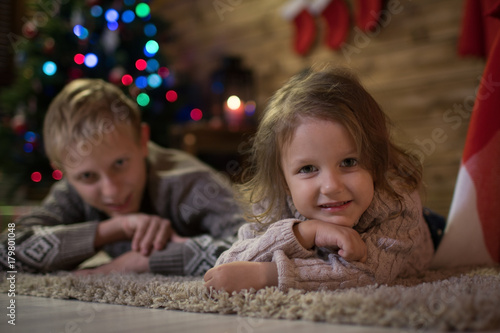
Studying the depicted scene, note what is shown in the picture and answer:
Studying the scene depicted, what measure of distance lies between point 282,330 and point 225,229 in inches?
27.0

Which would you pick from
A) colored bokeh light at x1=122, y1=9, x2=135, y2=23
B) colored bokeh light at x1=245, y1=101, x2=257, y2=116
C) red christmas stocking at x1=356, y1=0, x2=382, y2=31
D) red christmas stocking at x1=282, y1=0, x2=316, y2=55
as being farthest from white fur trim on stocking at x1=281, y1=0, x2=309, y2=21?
colored bokeh light at x1=122, y1=9, x2=135, y2=23

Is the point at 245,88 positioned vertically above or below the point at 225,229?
above

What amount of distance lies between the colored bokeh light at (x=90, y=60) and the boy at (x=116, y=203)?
1055 millimetres

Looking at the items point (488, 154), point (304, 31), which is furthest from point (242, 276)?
point (304, 31)

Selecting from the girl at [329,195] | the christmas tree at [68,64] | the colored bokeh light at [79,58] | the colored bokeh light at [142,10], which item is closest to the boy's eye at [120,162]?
the girl at [329,195]

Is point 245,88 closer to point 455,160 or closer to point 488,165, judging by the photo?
point 455,160

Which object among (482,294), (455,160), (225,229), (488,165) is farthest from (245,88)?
(482,294)

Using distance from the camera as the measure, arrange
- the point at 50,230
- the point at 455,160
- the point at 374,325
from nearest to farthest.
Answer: the point at 374,325 < the point at 50,230 < the point at 455,160

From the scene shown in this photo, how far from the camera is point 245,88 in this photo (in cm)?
298

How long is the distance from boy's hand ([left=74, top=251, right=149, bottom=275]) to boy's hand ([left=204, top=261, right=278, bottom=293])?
1.26 ft

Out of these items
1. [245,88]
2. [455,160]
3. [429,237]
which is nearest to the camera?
[429,237]

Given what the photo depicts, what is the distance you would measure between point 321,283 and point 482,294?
0.24 metres

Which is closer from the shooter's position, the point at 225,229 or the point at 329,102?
the point at 329,102

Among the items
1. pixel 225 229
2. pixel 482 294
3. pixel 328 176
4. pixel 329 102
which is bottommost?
pixel 225 229
